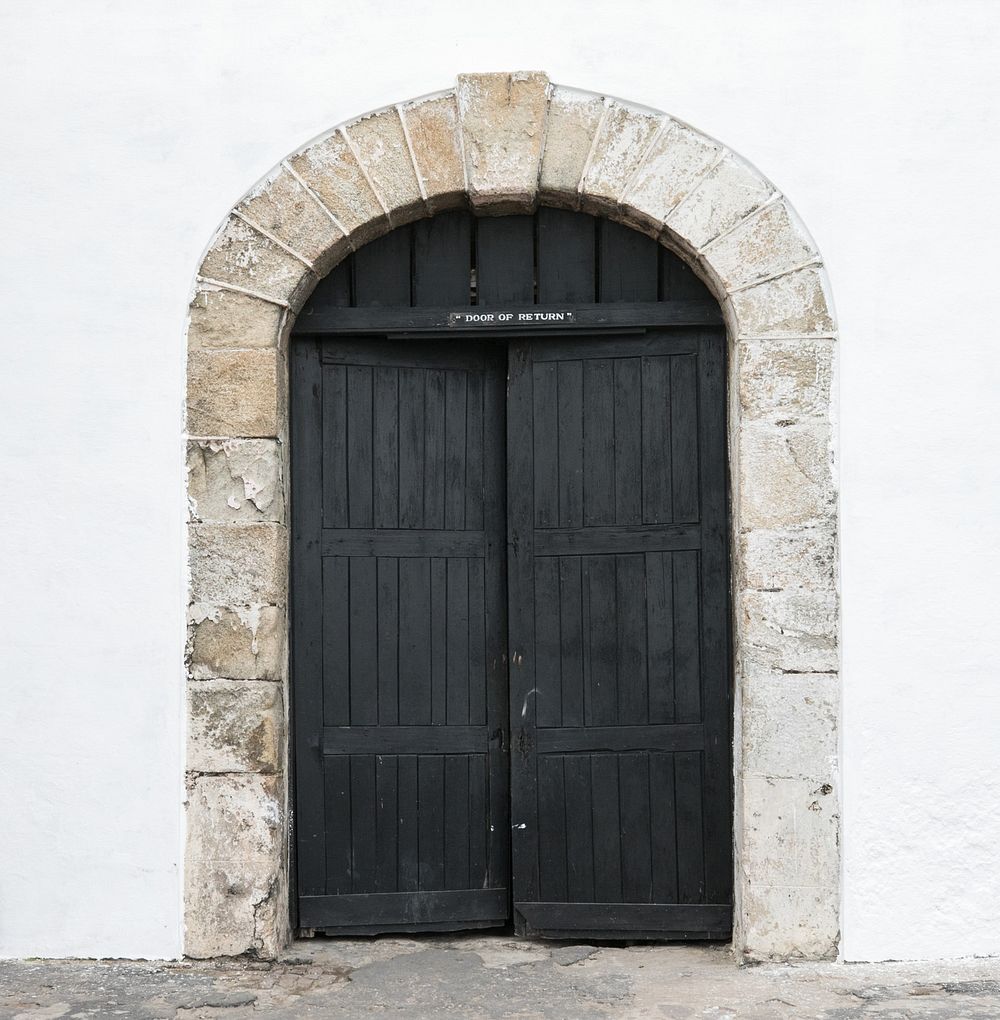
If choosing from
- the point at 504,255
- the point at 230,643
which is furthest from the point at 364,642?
the point at 504,255

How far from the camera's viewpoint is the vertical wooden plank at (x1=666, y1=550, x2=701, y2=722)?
4043 mm

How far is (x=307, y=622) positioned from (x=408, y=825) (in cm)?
80

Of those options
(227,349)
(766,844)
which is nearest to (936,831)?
(766,844)

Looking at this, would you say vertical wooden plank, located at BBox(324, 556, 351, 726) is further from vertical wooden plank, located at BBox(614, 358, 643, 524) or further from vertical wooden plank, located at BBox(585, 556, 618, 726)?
vertical wooden plank, located at BBox(614, 358, 643, 524)

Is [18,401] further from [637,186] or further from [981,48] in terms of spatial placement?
[981,48]

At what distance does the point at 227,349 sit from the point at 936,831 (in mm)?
2813

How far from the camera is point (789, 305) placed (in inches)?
151

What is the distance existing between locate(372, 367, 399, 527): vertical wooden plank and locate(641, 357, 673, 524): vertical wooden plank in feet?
2.88

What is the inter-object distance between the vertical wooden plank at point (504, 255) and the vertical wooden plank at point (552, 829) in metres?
1.66

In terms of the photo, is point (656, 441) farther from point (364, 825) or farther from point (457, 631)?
point (364, 825)

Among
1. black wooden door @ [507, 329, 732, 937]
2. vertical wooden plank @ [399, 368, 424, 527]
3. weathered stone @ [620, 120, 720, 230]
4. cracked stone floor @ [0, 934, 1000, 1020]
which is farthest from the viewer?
vertical wooden plank @ [399, 368, 424, 527]

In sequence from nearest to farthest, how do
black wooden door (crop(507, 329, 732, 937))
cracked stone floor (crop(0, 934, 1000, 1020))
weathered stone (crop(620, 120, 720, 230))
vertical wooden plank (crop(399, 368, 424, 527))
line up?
cracked stone floor (crop(0, 934, 1000, 1020)) → weathered stone (crop(620, 120, 720, 230)) → black wooden door (crop(507, 329, 732, 937)) → vertical wooden plank (crop(399, 368, 424, 527))

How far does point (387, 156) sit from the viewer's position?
394cm

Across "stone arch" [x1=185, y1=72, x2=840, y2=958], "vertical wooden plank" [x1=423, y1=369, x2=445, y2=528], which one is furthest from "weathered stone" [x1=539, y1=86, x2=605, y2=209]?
"vertical wooden plank" [x1=423, y1=369, x2=445, y2=528]
